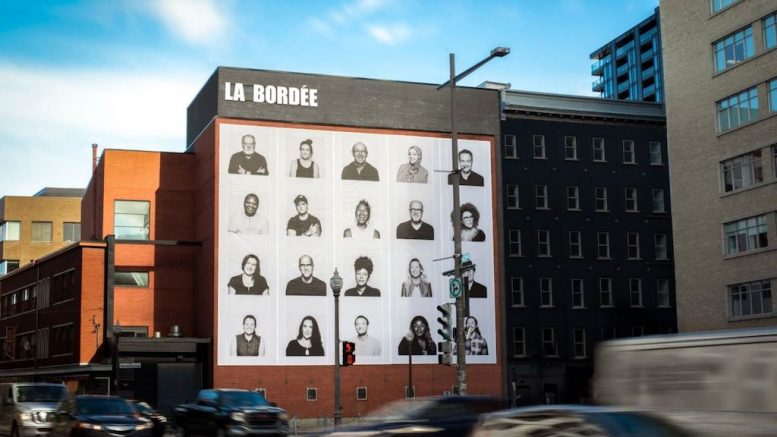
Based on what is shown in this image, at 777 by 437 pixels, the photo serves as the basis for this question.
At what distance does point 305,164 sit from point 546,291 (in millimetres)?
21096

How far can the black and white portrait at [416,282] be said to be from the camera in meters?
59.7

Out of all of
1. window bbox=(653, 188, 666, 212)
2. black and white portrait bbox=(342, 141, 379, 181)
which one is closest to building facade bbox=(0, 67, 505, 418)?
black and white portrait bbox=(342, 141, 379, 181)

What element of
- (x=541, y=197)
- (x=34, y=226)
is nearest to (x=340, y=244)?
(x=541, y=197)

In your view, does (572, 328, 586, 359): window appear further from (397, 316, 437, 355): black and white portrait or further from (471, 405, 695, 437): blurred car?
(471, 405, 695, 437): blurred car

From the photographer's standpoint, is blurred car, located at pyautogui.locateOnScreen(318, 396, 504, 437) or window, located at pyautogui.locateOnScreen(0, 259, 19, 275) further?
window, located at pyautogui.locateOnScreen(0, 259, 19, 275)

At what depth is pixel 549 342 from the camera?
6888 cm

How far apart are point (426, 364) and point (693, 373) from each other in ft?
138

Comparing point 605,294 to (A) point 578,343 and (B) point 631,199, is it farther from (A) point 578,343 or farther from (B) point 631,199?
(B) point 631,199

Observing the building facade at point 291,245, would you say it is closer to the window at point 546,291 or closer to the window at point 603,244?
the window at point 546,291

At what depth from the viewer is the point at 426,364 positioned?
59.1m

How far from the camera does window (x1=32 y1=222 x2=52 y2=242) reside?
103 metres

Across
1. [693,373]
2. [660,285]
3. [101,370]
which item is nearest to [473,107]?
[660,285]

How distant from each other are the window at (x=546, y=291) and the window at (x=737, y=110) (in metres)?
22.5

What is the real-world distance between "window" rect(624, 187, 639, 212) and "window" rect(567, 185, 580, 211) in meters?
4.10
